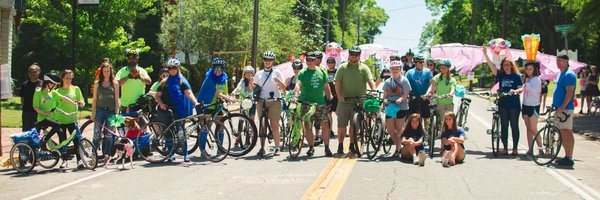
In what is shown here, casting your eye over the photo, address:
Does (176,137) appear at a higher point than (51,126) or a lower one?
lower

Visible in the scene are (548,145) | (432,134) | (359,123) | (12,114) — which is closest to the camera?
(359,123)

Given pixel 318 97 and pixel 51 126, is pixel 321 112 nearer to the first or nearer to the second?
pixel 318 97

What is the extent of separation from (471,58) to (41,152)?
1557 cm

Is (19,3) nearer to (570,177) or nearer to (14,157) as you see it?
(14,157)

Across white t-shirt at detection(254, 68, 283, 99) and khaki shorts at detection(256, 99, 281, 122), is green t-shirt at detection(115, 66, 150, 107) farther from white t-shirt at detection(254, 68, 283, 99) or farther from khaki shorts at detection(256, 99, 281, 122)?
khaki shorts at detection(256, 99, 281, 122)

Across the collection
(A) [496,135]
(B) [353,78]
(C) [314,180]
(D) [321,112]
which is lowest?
(C) [314,180]

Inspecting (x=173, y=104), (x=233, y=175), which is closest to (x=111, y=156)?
(x=173, y=104)

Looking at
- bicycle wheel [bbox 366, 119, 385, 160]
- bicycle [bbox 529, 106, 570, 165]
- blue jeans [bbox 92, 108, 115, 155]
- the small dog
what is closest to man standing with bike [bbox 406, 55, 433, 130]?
bicycle wheel [bbox 366, 119, 385, 160]

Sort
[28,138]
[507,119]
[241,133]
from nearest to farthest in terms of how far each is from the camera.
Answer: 1. [28,138]
2. [241,133]
3. [507,119]

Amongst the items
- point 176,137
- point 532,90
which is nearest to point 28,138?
point 176,137

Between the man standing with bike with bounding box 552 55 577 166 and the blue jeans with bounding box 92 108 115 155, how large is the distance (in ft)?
24.3

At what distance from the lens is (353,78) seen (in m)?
12.1

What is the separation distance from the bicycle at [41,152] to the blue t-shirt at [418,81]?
5.94 meters

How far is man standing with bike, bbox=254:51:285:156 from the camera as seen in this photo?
12.5 metres
